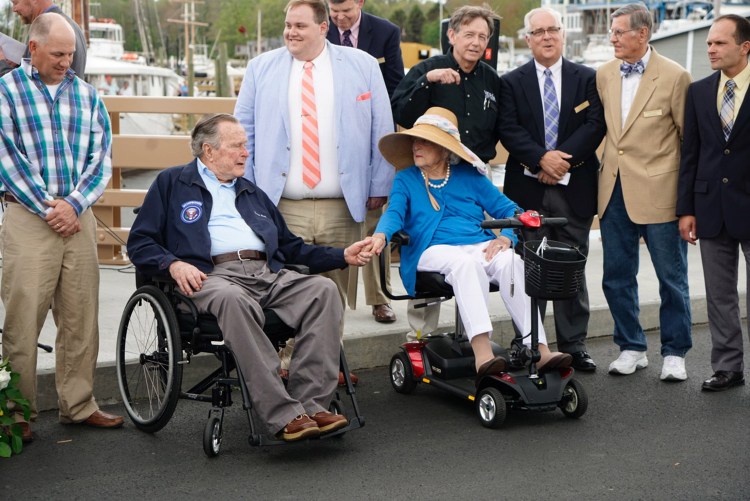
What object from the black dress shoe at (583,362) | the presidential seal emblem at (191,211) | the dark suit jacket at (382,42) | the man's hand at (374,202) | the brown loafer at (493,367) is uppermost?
the dark suit jacket at (382,42)

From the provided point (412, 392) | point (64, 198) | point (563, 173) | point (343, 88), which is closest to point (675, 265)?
point (563, 173)

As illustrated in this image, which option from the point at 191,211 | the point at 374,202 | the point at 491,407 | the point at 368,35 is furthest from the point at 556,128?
the point at 191,211

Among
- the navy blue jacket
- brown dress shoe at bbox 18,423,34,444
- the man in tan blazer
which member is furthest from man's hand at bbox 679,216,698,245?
brown dress shoe at bbox 18,423,34,444

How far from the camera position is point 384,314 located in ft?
22.4

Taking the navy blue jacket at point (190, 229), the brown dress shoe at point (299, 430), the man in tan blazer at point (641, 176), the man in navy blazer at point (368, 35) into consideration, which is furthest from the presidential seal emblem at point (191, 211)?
the man in tan blazer at point (641, 176)

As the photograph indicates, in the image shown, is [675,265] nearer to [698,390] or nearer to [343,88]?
[698,390]

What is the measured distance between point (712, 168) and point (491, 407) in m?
1.79

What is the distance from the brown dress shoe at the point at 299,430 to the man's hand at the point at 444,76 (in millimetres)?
2247

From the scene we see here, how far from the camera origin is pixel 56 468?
15.2 feet

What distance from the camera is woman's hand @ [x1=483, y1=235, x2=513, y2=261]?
5.64 m

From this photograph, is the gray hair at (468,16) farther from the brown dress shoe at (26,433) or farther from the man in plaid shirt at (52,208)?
the brown dress shoe at (26,433)

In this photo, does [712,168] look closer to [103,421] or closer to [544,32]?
[544,32]

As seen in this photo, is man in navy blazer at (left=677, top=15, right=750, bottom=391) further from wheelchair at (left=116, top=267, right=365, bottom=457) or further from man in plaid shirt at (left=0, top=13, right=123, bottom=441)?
man in plaid shirt at (left=0, top=13, right=123, bottom=441)

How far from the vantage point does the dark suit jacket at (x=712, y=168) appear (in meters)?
5.73
